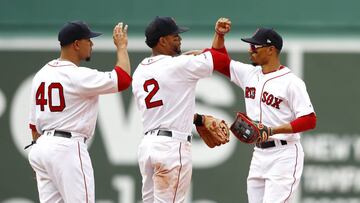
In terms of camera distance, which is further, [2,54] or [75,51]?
[2,54]

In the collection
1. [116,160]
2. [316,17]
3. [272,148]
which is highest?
[316,17]

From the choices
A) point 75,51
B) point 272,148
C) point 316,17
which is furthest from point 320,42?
point 75,51

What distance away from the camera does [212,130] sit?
7.48m

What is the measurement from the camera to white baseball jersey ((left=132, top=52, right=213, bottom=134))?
7113 millimetres

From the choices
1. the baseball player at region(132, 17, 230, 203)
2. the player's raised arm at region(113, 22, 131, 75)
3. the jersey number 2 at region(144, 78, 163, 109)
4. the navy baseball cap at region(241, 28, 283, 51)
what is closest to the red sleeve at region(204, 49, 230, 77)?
the baseball player at region(132, 17, 230, 203)

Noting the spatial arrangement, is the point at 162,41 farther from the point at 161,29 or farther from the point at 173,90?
the point at 173,90

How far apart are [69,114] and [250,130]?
1.15 meters

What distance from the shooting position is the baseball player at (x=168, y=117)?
7062mm

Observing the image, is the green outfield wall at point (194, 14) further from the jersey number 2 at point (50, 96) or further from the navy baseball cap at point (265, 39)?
the jersey number 2 at point (50, 96)

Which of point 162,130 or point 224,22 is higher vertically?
point 224,22

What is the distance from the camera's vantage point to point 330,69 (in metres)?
9.55

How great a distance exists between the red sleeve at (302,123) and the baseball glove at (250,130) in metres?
0.16

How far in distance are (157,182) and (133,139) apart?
258cm

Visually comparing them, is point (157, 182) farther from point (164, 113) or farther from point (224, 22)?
point (224, 22)
